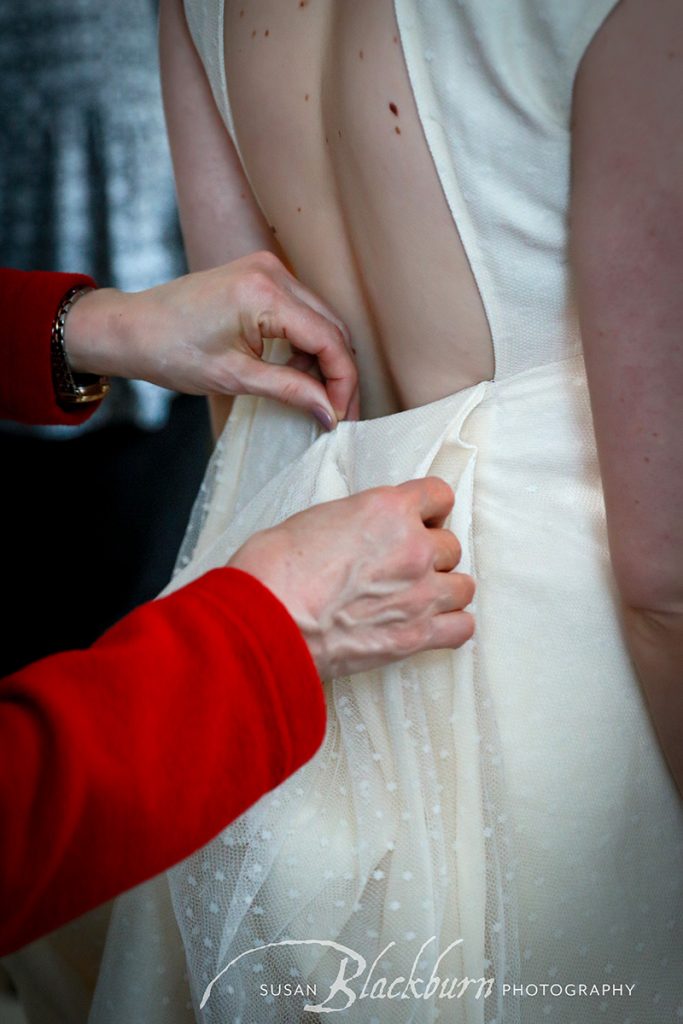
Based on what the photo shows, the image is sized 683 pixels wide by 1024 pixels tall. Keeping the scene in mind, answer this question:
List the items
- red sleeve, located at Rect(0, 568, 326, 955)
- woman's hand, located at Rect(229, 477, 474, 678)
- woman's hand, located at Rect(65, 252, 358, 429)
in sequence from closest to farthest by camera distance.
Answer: red sleeve, located at Rect(0, 568, 326, 955) < woman's hand, located at Rect(229, 477, 474, 678) < woman's hand, located at Rect(65, 252, 358, 429)

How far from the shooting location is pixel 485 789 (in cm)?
74

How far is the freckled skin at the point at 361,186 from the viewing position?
2.36 ft

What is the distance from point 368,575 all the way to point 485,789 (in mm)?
188

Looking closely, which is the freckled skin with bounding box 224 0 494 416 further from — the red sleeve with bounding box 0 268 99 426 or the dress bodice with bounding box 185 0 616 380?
the red sleeve with bounding box 0 268 99 426

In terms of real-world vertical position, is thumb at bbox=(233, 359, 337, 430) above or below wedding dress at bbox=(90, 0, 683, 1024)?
above

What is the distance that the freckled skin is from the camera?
0.72 m

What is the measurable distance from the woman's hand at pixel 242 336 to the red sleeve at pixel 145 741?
279mm

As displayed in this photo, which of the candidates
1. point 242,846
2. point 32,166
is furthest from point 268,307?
point 32,166

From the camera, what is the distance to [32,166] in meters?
2.55

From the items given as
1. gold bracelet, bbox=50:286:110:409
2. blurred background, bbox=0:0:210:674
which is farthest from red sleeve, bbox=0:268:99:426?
blurred background, bbox=0:0:210:674

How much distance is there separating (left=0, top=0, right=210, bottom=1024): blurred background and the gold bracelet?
4.01 ft

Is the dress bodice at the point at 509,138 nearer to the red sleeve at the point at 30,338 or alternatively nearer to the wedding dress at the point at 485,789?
the wedding dress at the point at 485,789

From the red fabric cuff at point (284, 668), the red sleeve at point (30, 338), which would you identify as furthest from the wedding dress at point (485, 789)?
the red sleeve at point (30, 338)
